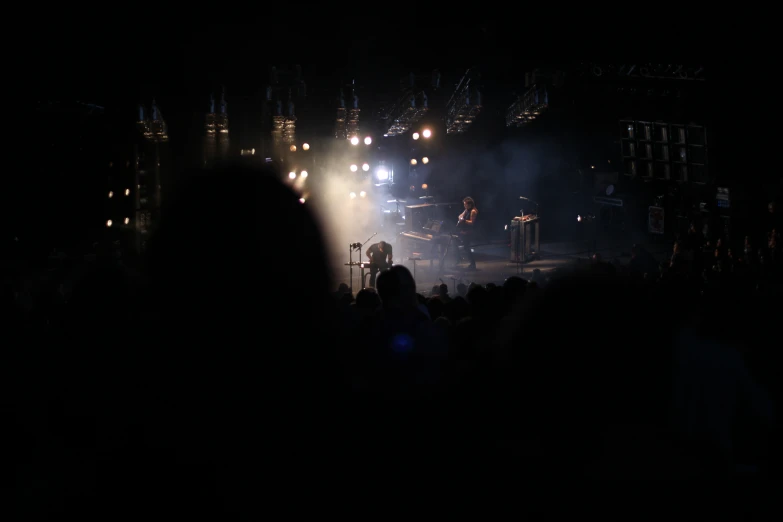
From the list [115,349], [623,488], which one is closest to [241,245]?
[115,349]

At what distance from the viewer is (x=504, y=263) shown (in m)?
16.1

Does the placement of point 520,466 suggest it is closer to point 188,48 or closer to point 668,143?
point 188,48

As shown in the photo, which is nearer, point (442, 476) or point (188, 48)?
point (442, 476)

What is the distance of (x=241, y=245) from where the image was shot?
6.57 m

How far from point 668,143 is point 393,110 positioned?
291 inches

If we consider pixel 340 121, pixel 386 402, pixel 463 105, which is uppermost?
pixel 340 121

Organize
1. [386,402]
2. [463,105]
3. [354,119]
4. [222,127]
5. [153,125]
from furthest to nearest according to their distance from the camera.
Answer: [222,127] < [354,119] < [153,125] < [463,105] < [386,402]

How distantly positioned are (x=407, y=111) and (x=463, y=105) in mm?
1665

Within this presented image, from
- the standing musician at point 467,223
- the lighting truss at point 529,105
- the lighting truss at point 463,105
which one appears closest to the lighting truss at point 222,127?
the lighting truss at point 463,105

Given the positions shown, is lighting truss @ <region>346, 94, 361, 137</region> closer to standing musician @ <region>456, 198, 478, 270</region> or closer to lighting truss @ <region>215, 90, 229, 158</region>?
lighting truss @ <region>215, 90, 229, 158</region>

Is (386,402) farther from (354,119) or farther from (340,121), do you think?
(340,121)

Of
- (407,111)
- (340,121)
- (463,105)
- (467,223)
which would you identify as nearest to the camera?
(463,105)

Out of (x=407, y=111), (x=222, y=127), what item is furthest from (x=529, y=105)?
(x=222, y=127)

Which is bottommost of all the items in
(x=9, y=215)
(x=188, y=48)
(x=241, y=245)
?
(x=241, y=245)
